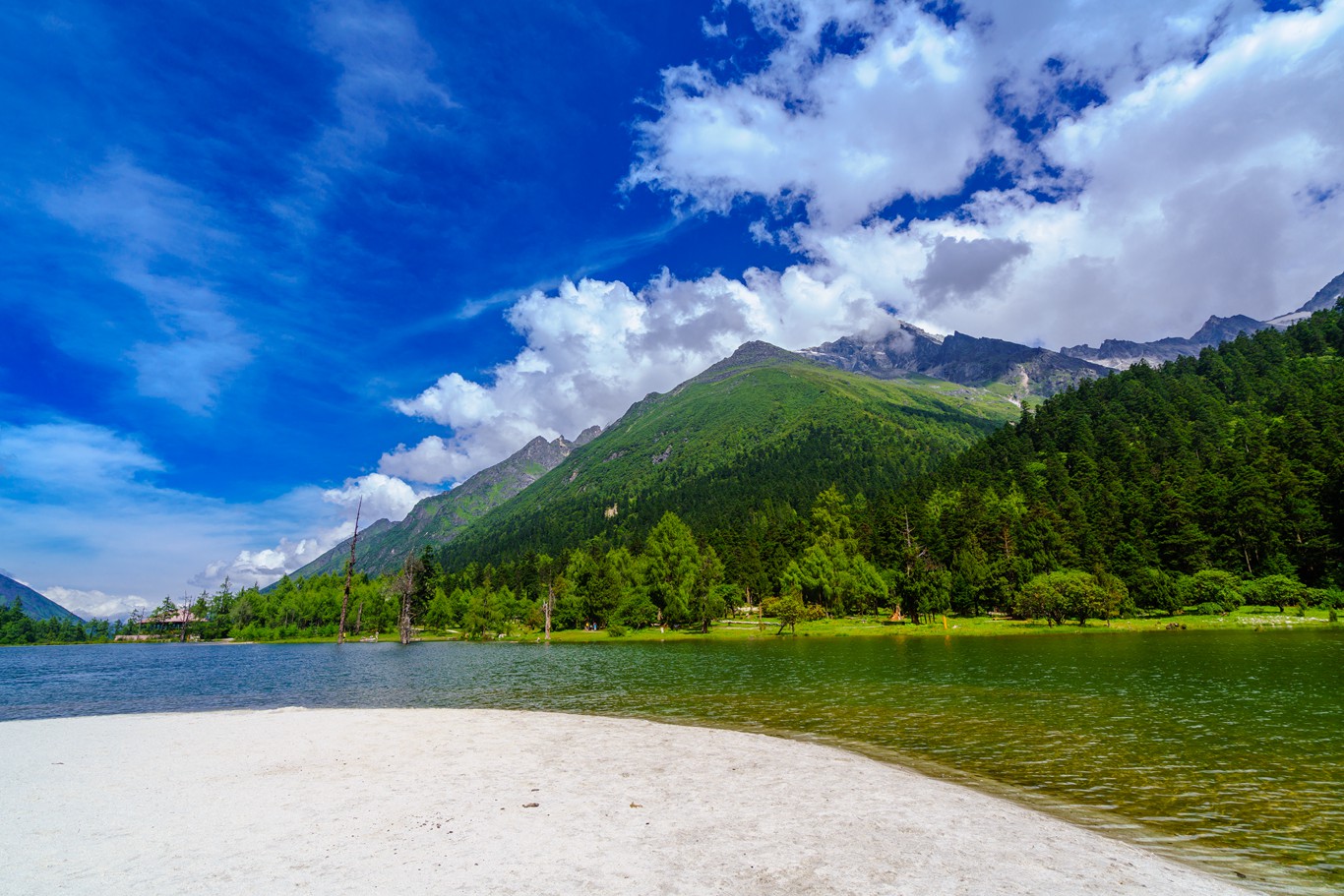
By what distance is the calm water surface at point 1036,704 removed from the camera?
15.4 meters

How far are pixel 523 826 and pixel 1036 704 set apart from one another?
101ft

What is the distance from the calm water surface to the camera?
15367mm

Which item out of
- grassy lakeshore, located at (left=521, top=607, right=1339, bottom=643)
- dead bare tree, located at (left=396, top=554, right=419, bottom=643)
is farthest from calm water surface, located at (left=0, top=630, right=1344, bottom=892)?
dead bare tree, located at (left=396, top=554, right=419, bottom=643)

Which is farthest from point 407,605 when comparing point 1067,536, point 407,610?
point 1067,536

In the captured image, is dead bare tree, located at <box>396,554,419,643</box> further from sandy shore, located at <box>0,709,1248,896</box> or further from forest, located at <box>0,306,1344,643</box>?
sandy shore, located at <box>0,709,1248,896</box>

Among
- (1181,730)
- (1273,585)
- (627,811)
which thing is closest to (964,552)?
(1273,585)

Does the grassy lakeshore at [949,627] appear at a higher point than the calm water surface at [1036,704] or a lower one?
lower

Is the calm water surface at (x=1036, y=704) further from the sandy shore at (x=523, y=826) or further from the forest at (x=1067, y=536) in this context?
the forest at (x=1067, y=536)

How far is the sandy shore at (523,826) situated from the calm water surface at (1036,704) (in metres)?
3.63

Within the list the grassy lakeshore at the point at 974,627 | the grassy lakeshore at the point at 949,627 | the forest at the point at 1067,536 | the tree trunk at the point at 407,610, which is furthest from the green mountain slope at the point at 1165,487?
the tree trunk at the point at 407,610

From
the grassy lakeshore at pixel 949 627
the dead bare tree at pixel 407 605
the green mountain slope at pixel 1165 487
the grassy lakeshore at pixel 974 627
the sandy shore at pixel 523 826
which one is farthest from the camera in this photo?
the dead bare tree at pixel 407 605

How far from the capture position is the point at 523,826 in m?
12.8

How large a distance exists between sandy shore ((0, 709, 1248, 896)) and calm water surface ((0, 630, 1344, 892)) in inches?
143

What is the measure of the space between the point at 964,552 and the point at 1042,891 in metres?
121
